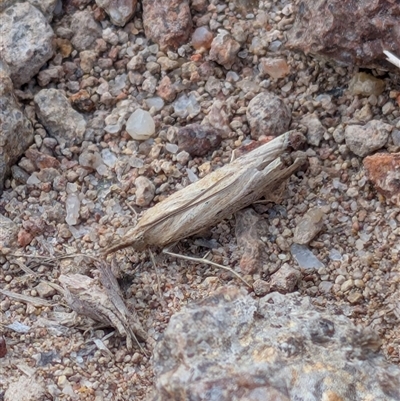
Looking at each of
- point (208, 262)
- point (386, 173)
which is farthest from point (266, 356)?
point (386, 173)

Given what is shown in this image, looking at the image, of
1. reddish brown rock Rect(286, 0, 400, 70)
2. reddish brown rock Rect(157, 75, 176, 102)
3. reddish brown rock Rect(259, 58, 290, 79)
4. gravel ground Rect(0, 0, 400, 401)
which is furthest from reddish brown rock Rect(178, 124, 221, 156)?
reddish brown rock Rect(286, 0, 400, 70)

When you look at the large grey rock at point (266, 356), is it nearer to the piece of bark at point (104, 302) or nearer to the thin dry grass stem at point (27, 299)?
the piece of bark at point (104, 302)

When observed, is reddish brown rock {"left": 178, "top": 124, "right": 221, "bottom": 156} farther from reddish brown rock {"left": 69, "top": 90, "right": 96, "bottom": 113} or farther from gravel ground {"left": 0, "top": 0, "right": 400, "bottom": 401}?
reddish brown rock {"left": 69, "top": 90, "right": 96, "bottom": 113}

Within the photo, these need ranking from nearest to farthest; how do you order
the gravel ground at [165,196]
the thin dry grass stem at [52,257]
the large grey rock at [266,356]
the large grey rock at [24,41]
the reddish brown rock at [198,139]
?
the large grey rock at [266,356] → the gravel ground at [165,196] → the thin dry grass stem at [52,257] → the reddish brown rock at [198,139] → the large grey rock at [24,41]

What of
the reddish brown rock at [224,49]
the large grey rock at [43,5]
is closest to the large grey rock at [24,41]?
the large grey rock at [43,5]

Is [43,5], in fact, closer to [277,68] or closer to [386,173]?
[277,68]

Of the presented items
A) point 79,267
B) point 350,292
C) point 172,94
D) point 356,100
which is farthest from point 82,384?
point 356,100
